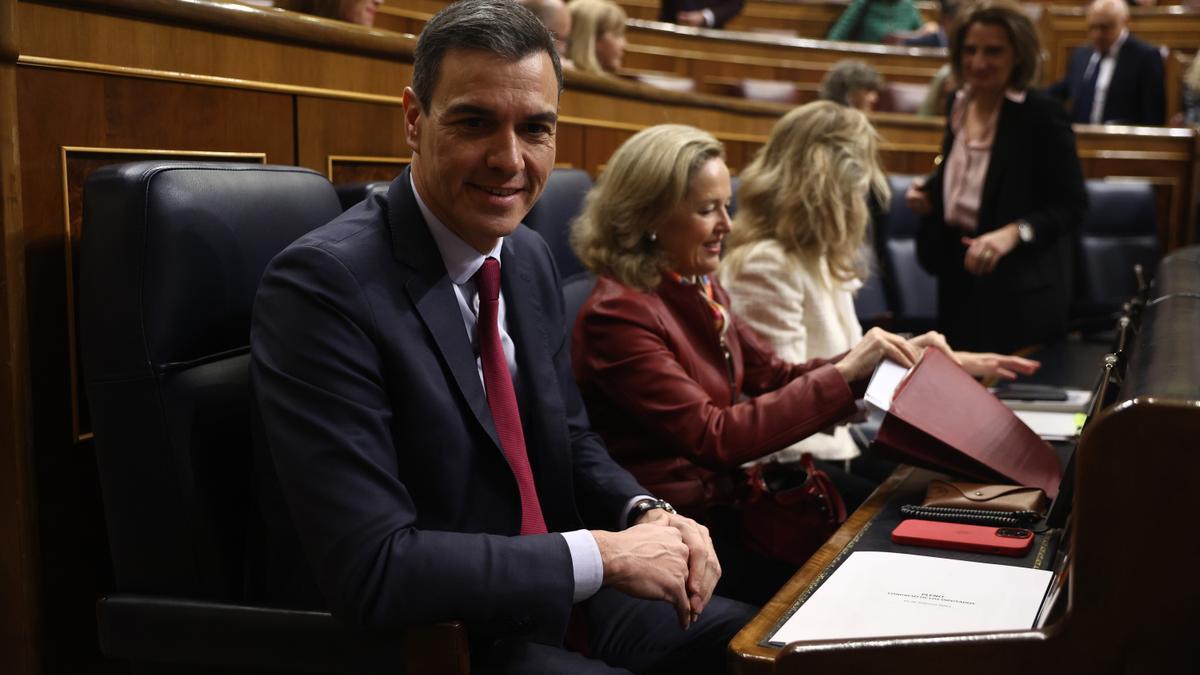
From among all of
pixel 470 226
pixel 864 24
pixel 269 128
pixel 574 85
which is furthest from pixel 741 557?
pixel 864 24

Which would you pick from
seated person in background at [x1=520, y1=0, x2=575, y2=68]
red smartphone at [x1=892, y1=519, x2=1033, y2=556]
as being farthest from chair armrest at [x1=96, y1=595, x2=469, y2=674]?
seated person in background at [x1=520, y1=0, x2=575, y2=68]

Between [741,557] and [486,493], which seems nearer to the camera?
[486,493]

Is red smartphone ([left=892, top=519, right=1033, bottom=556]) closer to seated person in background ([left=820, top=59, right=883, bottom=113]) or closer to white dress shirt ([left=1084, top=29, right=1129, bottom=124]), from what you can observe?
seated person in background ([left=820, top=59, right=883, bottom=113])

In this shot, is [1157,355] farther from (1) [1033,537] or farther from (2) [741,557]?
(2) [741,557]

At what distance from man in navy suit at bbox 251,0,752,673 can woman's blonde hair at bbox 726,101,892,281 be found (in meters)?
0.65

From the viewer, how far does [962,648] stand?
1.96 ft

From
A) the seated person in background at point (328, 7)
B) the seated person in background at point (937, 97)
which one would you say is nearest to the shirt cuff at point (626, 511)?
the seated person in background at point (328, 7)

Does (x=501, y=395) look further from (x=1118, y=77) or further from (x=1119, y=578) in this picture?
(x=1118, y=77)

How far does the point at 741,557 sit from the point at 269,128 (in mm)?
668

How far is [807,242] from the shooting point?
1521mm

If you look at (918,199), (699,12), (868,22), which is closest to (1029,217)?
(918,199)

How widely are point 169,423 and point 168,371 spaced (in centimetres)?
4

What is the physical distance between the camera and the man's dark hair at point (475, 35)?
0.82 m

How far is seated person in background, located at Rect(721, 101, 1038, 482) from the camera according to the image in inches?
58.6
